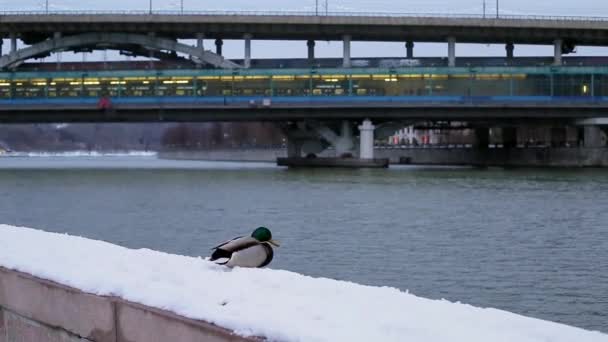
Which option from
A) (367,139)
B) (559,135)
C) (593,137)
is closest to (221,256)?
(367,139)

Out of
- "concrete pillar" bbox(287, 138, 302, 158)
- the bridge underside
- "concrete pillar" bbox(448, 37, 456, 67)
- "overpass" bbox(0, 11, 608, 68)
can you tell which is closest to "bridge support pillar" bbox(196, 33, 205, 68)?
"overpass" bbox(0, 11, 608, 68)

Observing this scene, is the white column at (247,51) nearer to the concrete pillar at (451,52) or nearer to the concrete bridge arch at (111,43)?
the concrete bridge arch at (111,43)

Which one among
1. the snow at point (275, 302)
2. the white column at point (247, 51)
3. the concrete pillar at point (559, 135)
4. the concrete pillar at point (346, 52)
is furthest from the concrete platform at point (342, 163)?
the snow at point (275, 302)

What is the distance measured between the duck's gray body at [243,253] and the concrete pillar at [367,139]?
2789 inches

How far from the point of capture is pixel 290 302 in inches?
256

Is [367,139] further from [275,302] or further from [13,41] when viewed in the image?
[275,302]

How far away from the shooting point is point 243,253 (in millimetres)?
8453

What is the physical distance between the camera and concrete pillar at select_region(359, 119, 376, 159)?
261 ft

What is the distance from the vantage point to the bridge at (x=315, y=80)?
79.1 m

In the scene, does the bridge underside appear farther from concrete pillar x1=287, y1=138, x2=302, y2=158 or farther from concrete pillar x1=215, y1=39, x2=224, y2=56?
concrete pillar x1=215, y1=39, x2=224, y2=56

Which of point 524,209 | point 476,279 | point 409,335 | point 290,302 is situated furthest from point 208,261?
point 524,209

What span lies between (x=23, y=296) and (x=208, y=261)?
1.64 meters

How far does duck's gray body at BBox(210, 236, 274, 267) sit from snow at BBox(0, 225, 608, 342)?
0.13 m

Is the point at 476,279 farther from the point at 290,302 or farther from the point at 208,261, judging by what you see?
the point at 290,302
